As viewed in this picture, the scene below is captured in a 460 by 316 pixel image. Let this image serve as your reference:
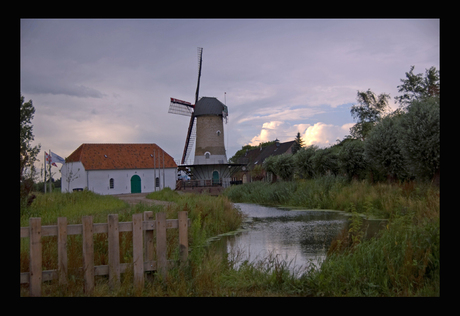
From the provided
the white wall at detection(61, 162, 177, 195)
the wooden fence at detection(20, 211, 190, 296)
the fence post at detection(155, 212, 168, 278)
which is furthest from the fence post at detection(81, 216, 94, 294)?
the white wall at detection(61, 162, 177, 195)

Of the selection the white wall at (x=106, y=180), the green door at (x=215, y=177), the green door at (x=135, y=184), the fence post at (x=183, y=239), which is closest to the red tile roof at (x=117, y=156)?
the white wall at (x=106, y=180)

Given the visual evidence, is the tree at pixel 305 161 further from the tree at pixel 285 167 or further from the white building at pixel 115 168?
the white building at pixel 115 168

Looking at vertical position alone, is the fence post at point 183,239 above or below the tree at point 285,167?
below

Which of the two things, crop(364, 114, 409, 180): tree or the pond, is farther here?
crop(364, 114, 409, 180): tree

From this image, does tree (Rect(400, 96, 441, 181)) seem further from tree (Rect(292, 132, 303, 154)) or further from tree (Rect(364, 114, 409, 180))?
tree (Rect(292, 132, 303, 154))

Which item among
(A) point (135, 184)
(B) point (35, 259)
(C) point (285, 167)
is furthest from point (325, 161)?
(A) point (135, 184)

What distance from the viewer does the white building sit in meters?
40.7

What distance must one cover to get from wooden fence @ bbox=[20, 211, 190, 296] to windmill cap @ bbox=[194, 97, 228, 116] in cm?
3370

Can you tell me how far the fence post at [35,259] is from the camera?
4902 millimetres

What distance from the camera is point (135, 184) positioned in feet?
141

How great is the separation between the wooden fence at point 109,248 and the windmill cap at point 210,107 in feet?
111
